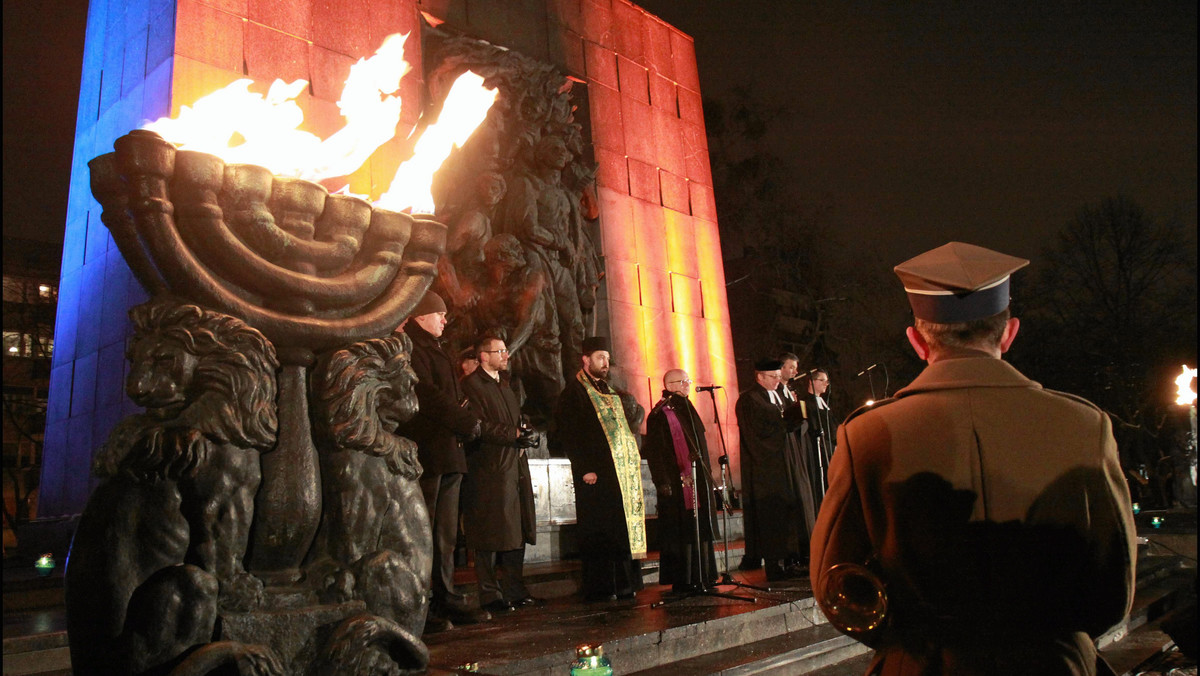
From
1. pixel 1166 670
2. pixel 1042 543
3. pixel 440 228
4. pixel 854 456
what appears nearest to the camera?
pixel 1042 543

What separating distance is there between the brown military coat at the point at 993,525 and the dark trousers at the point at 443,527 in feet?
11.9

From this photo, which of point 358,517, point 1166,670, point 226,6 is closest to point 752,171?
point 226,6

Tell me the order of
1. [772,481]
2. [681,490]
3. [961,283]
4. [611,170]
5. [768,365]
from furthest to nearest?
[611,170], [768,365], [772,481], [681,490], [961,283]

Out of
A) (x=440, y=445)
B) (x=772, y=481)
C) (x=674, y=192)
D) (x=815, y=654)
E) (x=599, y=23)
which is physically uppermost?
(x=599, y=23)

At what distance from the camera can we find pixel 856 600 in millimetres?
1783

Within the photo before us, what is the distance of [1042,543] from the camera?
5.67 ft

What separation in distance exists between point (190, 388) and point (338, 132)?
153 cm

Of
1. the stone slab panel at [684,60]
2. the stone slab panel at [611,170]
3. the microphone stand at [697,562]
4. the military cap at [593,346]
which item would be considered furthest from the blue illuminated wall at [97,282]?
the stone slab panel at [684,60]

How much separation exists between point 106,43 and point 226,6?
118 cm

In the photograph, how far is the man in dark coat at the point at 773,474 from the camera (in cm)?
732

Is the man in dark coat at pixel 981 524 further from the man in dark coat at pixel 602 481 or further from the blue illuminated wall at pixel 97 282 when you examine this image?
the blue illuminated wall at pixel 97 282

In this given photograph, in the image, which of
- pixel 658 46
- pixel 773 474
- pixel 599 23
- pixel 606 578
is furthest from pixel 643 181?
pixel 606 578

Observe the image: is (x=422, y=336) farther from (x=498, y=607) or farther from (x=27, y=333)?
(x=27, y=333)

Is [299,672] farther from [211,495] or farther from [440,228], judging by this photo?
[440,228]
